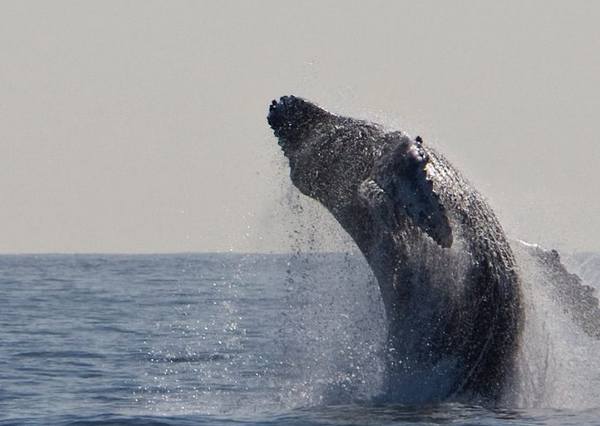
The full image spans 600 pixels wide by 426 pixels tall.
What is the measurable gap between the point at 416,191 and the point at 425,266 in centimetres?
139

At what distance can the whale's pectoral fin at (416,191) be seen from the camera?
1040 centimetres

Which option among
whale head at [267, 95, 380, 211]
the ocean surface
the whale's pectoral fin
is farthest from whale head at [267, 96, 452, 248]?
the ocean surface

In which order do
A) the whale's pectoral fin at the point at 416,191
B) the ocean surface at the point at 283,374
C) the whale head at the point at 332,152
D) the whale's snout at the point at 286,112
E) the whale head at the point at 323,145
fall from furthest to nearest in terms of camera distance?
the whale's snout at the point at 286,112, the whale head at the point at 323,145, the whale head at the point at 332,152, the ocean surface at the point at 283,374, the whale's pectoral fin at the point at 416,191

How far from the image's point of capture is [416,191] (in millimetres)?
10477

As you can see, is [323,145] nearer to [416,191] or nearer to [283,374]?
[416,191]

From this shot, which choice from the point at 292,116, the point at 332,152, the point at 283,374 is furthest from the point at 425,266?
the point at 283,374

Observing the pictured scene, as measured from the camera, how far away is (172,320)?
2564cm

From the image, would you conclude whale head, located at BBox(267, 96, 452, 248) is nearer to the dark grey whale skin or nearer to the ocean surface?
the dark grey whale skin

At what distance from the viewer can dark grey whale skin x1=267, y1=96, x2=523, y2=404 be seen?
11539 millimetres

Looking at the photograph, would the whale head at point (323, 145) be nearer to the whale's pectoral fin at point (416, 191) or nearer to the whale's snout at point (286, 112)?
the whale's snout at point (286, 112)

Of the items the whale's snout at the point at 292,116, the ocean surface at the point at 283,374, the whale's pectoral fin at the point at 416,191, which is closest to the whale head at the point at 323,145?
the whale's snout at the point at 292,116

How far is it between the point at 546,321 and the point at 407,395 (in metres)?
1.69

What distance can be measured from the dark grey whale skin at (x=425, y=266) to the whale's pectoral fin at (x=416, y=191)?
0.68m

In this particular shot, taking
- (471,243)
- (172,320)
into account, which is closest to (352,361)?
(471,243)
